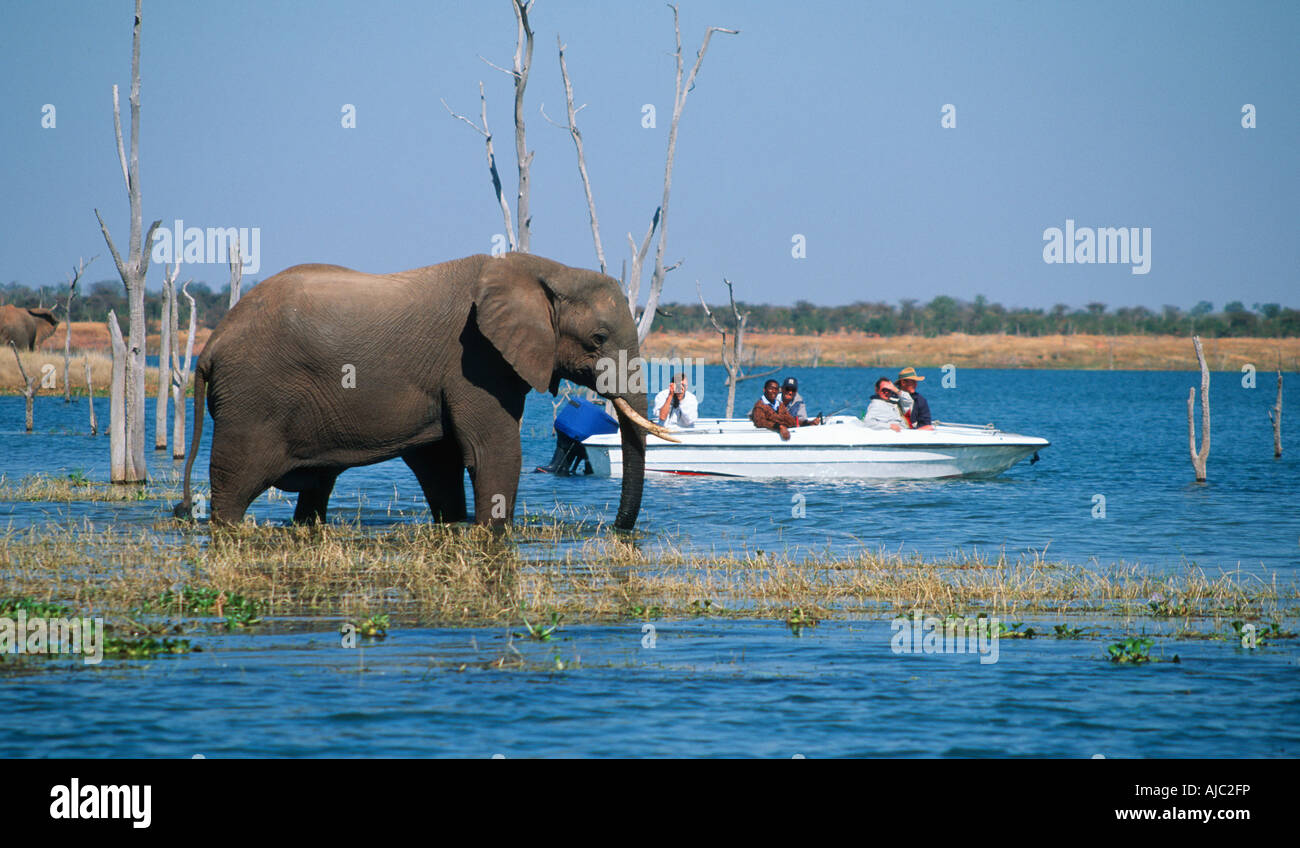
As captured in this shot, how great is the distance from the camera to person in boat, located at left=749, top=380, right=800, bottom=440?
22406 mm

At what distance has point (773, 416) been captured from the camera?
22.5 metres

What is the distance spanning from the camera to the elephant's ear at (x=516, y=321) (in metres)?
12.9

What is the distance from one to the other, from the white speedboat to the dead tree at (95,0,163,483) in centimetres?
696

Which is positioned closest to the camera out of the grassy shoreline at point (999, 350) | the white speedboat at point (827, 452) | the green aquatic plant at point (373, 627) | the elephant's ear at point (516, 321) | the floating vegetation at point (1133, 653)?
the floating vegetation at point (1133, 653)

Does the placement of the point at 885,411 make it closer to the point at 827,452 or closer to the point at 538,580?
the point at 827,452

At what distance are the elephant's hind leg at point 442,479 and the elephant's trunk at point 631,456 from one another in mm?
1653

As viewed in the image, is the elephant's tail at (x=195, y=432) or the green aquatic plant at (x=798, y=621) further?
the elephant's tail at (x=195, y=432)

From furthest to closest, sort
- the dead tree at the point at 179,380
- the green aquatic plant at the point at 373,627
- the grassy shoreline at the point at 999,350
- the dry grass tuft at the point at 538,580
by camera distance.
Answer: the grassy shoreline at the point at 999,350
the dead tree at the point at 179,380
the dry grass tuft at the point at 538,580
the green aquatic plant at the point at 373,627

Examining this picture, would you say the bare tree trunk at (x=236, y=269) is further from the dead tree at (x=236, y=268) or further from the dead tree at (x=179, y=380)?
the dead tree at (x=179, y=380)

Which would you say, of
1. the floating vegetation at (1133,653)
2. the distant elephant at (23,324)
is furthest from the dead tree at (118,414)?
the distant elephant at (23,324)

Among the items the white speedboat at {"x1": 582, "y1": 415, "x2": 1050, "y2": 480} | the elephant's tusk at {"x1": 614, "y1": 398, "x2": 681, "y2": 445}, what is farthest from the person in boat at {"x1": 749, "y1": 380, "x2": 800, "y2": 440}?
the elephant's tusk at {"x1": 614, "y1": 398, "x2": 681, "y2": 445}

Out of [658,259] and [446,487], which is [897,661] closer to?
[446,487]

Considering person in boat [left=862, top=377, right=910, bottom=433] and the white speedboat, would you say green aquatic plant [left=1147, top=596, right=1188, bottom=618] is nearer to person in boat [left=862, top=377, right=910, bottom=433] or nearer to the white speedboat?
the white speedboat
